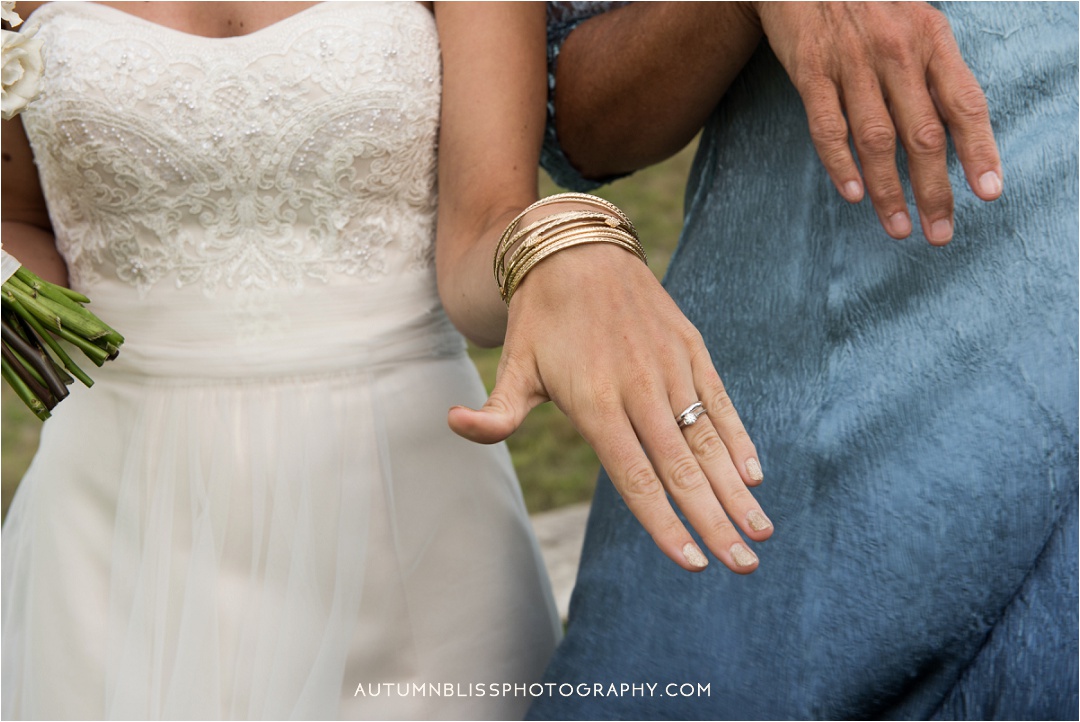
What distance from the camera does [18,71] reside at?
2.90ft

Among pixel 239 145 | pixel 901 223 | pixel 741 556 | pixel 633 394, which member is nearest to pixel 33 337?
pixel 239 145

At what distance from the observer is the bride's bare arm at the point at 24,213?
127 cm

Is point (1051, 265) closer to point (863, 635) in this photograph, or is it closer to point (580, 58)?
point (863, 635)

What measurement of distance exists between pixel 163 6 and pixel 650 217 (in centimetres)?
408

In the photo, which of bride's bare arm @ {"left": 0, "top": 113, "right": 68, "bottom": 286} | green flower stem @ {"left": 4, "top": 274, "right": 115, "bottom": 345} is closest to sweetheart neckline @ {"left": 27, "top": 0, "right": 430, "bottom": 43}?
bride's bare arm @ {"left": 0, "top": 113, "right": 68, "bottom": 286}

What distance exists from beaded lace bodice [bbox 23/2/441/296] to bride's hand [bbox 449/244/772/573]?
435 millimetres

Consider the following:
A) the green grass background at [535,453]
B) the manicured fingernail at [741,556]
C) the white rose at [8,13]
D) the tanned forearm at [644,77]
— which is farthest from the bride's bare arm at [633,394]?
the green grass background at [535,453]

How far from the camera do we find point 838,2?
0.97 metres

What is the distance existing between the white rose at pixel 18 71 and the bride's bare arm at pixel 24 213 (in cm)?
41

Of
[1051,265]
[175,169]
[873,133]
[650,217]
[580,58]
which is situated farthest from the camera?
[650,217]

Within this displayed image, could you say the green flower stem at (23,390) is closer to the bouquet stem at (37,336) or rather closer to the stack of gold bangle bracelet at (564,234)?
the bouquet stem at (37,336)

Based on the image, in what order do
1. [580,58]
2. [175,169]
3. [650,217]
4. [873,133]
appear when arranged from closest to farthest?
[873,133]
[175,169]
[580,58]
[650,217]

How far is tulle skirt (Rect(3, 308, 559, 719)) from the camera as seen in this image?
1.15 meters

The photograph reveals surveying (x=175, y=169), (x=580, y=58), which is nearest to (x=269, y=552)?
(x=175, y=169)
